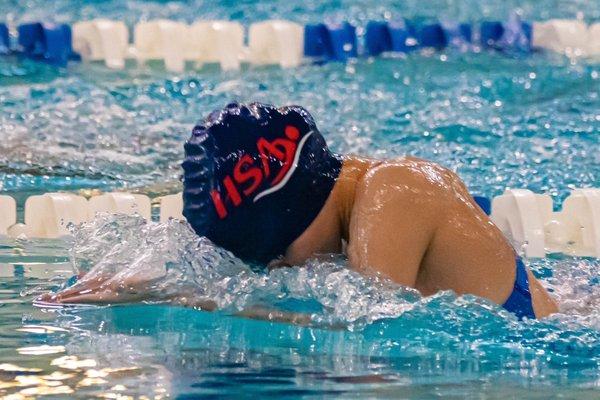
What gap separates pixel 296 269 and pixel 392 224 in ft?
0.94

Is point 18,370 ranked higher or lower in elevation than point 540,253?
lower

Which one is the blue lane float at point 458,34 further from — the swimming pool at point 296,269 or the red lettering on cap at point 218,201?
the red lettering on cap at point 218,201

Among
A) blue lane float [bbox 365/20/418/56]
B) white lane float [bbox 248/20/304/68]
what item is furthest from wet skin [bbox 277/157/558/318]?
blue lane float [bbox 365/20/418/56]

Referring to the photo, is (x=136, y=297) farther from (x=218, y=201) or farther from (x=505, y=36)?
(x=505, y=36)

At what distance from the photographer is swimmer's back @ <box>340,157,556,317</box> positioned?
2.44 metres

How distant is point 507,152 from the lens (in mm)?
4730

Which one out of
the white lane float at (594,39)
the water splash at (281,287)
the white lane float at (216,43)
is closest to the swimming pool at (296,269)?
the water splash at (281,287)

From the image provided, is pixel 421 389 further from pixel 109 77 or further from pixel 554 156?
pixel 109 77

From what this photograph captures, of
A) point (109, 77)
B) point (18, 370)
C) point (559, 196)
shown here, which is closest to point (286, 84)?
point (109, 77)

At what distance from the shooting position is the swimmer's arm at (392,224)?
7.98 feet

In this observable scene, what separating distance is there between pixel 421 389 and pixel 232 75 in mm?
4104

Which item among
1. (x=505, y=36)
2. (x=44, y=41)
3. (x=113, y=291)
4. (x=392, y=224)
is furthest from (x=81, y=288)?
(x=505, y=36)

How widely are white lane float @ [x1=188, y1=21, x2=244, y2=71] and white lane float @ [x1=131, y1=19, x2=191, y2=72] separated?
5 centimetres

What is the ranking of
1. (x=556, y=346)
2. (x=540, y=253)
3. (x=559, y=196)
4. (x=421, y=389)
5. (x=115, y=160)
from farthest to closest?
(x=115, y=160)
(x=559, y=196)
(x=540, y=253)
(x=556, y=346)
(x=421, y=389)
